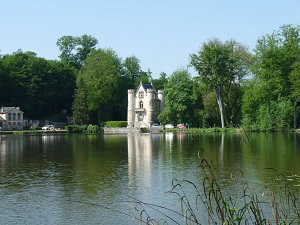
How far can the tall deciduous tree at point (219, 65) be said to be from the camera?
7131 cm

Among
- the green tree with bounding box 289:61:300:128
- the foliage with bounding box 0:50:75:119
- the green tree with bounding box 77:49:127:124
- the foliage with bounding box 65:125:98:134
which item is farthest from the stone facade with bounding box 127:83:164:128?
the green tree with bounding box 289:61:300:128

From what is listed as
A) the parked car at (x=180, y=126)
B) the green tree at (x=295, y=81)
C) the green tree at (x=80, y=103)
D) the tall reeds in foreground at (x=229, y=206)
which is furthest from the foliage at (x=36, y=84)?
the tall reeds in foreground at (x=229, y=206)

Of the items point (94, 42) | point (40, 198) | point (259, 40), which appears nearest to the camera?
point (40, 198)

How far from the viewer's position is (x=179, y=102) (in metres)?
78.4

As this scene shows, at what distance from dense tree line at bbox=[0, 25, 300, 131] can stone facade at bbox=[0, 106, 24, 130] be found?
4.50 m

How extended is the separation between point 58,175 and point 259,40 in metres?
53.4

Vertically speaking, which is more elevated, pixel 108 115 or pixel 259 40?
pixel 259 40

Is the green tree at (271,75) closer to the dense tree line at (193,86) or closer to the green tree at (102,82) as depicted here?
the dense tree line at (193,86)

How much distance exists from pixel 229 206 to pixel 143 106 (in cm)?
8708

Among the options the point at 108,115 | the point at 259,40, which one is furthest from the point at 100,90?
the point at 259,40

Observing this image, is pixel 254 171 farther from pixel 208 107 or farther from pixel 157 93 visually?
pixel 157 93

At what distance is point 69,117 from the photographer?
9806cm

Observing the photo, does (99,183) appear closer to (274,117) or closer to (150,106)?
(274,117)

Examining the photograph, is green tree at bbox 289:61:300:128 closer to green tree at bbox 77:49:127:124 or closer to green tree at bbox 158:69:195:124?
green tree at bbox 158:69:195:124
